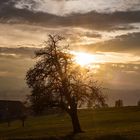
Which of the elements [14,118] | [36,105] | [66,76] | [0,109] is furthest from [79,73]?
[0,109]

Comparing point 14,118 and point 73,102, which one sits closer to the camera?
point 73,102

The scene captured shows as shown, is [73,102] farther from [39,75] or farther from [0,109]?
[0,109]

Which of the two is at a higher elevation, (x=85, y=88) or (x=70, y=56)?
(x=70, y=56)

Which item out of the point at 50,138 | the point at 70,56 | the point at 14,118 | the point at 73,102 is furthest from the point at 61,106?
the point at 14,118

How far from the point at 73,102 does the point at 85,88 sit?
2.67 meters

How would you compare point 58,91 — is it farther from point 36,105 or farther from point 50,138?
point 50,138

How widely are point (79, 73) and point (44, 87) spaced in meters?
5.44

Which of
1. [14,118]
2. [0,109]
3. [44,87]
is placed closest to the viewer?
[44,87]

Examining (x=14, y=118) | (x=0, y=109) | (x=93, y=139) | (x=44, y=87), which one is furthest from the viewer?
(x=0, y=109)

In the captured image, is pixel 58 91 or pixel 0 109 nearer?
pixel 58 91

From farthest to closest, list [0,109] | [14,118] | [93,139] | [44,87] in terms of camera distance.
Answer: [0,109] → [14,118] → [44,87] → [93,139]

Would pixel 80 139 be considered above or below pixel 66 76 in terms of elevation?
below

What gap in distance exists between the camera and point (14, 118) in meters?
156

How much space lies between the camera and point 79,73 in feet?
238
